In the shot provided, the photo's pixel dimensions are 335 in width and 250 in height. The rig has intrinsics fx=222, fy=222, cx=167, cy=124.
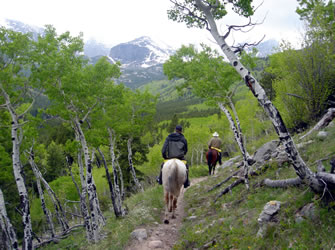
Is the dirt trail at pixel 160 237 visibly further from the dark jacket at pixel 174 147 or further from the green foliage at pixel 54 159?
the green foliage at pixel 54 159

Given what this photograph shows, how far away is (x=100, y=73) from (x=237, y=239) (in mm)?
12635

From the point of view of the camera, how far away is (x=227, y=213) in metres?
7.10

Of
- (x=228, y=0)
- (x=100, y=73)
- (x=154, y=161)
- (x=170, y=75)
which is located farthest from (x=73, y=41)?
(x=154, y=161)

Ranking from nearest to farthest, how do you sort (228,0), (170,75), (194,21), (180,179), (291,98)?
1. (228,0)
2. (194,21)
3. (180,179)
4. (291,98)
5. (170,75)

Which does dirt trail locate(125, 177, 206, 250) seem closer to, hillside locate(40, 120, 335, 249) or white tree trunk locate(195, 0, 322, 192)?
hillside locate(40, 120, 335, 249)

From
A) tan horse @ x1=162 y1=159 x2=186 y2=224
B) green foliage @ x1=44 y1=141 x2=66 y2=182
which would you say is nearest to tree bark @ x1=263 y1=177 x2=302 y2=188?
tan horse @ x1=162 y1=159 x2=186 y2=224

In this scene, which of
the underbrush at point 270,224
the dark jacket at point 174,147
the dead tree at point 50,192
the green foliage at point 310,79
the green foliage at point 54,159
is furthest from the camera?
the green foliage at point 54,159

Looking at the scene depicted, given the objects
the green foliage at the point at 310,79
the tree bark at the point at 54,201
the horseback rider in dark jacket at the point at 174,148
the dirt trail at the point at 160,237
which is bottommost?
the tree bark at the point at 54,201

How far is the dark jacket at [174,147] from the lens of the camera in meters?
8.76

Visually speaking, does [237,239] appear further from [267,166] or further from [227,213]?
[267,166]

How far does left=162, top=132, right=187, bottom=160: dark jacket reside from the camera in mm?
8758

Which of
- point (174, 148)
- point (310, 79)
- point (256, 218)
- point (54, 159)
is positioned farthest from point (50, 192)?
point (54, 159)

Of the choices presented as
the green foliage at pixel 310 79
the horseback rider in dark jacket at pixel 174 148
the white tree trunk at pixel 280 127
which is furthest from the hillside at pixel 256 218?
the green foliage at pixel 310 79

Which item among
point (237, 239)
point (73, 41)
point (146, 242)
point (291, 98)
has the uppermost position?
point (73, 41)
